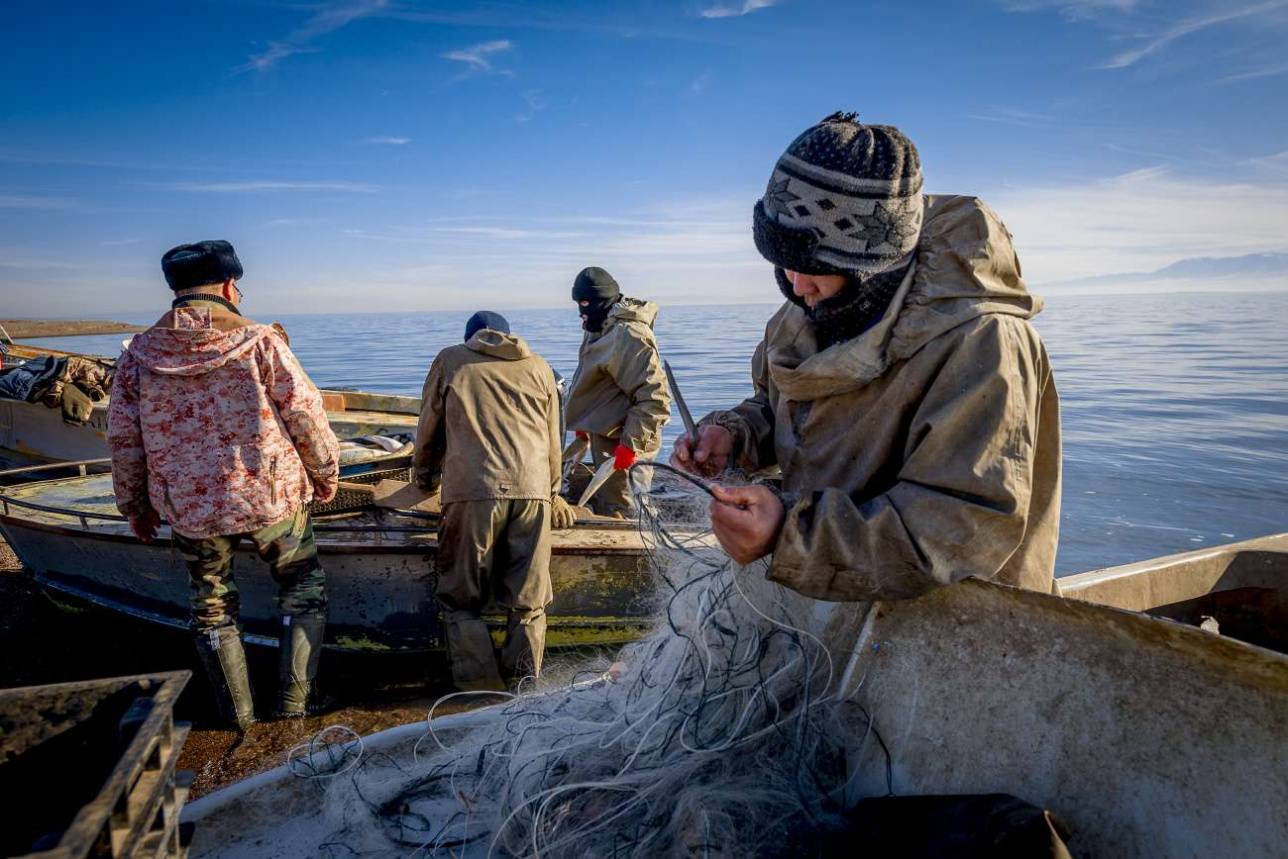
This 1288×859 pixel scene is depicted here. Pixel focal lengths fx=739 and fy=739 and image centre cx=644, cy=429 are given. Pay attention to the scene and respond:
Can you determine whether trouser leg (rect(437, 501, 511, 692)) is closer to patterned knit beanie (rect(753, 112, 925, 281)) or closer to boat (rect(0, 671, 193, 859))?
boat (rect(0, 671, 193, 859))

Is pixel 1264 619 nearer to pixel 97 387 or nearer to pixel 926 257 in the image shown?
pixel 926 257

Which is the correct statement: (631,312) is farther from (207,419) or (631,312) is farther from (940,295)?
(940,295)

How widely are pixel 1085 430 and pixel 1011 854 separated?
1871cm

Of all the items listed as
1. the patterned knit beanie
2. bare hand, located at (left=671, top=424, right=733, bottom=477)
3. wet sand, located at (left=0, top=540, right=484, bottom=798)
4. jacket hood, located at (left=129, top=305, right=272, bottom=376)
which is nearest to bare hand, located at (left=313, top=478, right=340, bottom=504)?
jacket hood, located at (left=129, top=305, right=272, bottom=376)

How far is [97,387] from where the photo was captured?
8.81m

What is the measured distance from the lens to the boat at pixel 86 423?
8.53 meters

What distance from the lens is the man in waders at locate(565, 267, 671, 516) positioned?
6.45 meters

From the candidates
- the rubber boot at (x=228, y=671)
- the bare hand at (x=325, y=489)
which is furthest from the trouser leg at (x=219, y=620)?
the bare hand at (x=325, y=489)

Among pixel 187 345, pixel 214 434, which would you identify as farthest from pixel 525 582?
pixel 187 345

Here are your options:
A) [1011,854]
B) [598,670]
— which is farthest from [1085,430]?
[1011,854]

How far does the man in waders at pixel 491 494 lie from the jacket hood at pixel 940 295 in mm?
3223

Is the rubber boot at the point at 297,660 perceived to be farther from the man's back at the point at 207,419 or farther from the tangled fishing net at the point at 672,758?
the tangled fishing net at the point at 672,758

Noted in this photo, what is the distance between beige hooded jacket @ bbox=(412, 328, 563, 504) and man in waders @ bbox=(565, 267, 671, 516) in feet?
4.23

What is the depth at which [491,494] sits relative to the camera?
484cm
